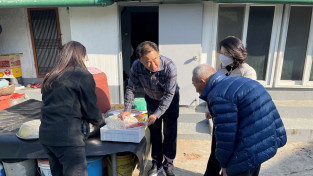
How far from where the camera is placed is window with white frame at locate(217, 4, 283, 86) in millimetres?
4457

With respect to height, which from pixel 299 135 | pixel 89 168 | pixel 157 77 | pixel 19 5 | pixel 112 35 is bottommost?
pixel 299 135

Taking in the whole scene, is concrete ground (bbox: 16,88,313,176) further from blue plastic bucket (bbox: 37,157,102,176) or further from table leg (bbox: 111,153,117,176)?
blue plastic bucket (bbox: 37,157,102,176)

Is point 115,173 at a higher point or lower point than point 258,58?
lower

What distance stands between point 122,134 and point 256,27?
381 cm

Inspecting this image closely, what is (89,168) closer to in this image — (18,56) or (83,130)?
(83,130)

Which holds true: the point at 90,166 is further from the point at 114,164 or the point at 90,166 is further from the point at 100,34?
the point at 100,34

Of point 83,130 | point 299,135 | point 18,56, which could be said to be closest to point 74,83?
point 83,130

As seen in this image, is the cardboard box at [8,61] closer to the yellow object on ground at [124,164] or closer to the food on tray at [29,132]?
the food on tray at [29,132]

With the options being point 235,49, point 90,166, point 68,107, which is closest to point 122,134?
point 90,166

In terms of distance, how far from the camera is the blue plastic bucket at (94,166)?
2.33 meters

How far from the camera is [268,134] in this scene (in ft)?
5.20

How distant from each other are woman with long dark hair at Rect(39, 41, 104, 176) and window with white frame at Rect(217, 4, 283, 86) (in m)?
3.62

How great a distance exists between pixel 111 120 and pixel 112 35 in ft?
9.33

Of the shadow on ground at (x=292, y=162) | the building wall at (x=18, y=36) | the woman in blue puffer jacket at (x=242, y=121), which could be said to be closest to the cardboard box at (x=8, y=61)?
the building wall at (x=18, y=36)
